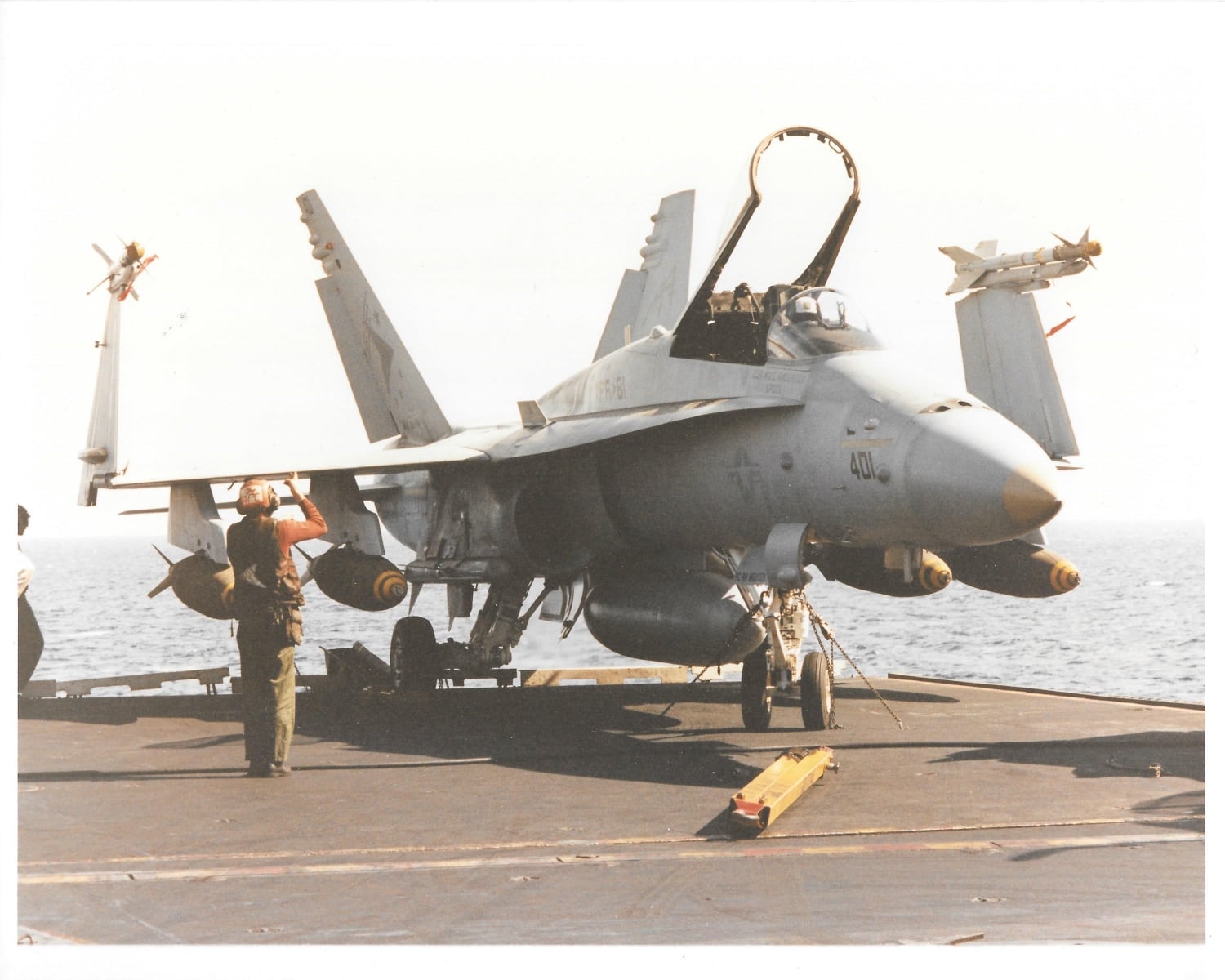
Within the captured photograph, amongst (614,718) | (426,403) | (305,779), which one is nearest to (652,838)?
(305,779)

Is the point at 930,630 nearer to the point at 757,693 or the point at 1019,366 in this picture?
the point at 1019,366

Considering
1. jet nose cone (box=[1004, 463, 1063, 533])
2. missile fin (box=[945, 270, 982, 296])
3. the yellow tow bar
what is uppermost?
missile fin (box=[945, 270, 982, 296])

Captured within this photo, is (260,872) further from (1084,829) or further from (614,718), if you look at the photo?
(614,718)

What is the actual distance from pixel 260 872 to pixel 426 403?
9.95 meters

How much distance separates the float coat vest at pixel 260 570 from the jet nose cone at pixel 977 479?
13.5 feet

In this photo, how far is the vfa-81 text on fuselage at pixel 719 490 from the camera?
932cm

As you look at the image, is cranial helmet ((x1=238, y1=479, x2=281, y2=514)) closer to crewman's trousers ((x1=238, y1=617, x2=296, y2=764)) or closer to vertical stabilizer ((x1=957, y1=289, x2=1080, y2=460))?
crewman's trousers ((x1=238, y1=617, x2=296, y2=764))

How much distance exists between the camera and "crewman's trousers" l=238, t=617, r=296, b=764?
8969mm

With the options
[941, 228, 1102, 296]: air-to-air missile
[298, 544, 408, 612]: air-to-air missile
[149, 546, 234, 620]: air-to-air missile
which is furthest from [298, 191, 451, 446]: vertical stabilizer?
[941, 228, 1102, 296]: air-to-air missile

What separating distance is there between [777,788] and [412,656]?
6.96 meters

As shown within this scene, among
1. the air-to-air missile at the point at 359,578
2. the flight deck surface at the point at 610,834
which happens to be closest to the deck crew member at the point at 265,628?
the flight deck surface at the point at 610,834

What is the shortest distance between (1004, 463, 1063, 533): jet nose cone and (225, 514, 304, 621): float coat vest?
179 inches

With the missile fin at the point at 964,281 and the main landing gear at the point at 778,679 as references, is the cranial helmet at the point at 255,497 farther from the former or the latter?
the missile fin at the point at 964,281

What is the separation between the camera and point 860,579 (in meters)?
12.8
